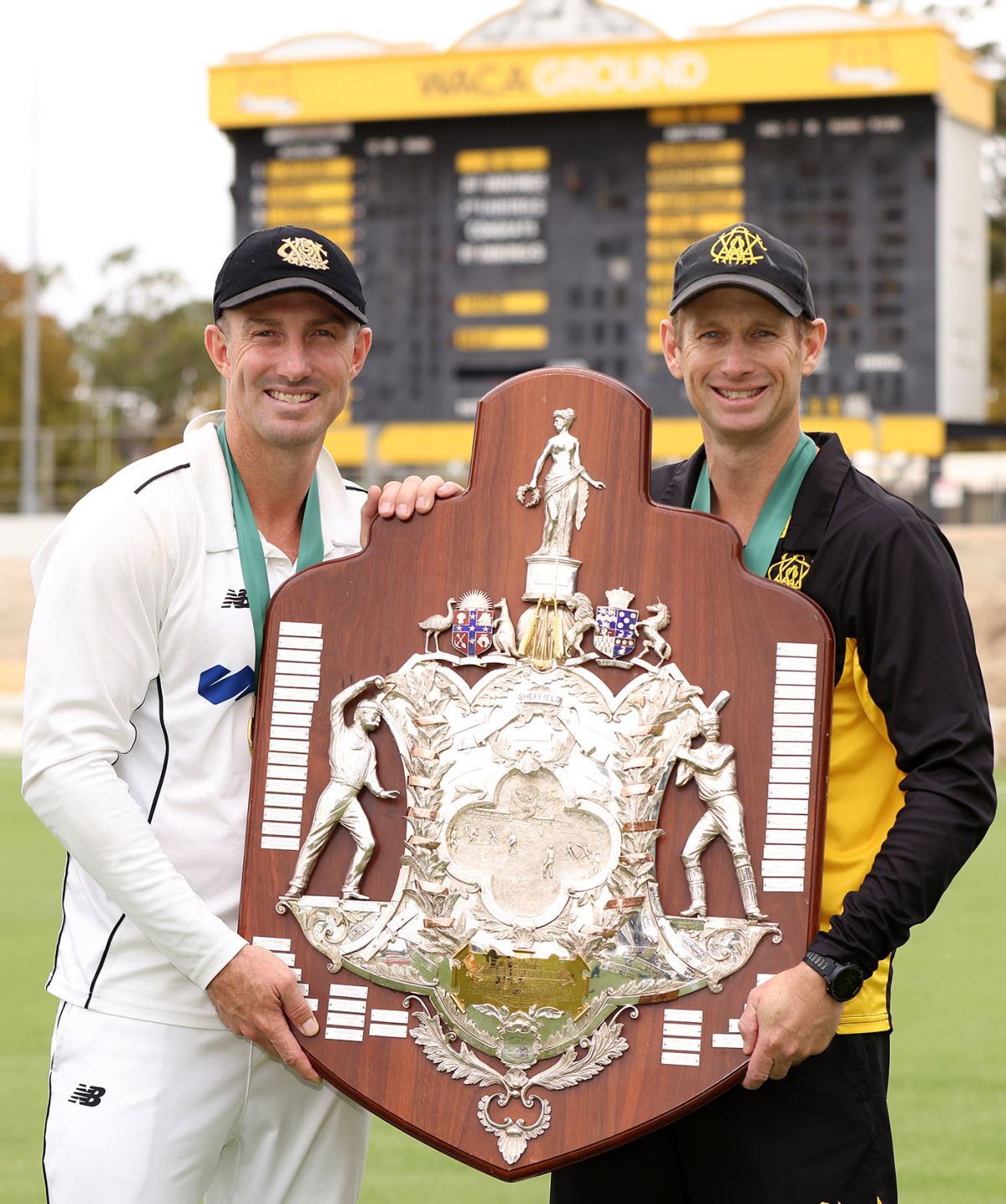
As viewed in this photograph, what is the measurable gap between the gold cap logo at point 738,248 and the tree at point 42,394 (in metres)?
26.7

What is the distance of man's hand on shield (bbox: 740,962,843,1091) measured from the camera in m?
2.43

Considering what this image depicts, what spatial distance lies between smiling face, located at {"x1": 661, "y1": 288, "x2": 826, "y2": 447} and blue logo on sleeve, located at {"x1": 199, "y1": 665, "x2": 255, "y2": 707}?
0.84 metres

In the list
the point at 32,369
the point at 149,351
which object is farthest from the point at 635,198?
the point at 149,351

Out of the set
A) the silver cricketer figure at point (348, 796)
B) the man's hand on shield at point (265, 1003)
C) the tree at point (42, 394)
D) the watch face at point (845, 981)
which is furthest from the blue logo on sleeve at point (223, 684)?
the tree at point (42, 394)

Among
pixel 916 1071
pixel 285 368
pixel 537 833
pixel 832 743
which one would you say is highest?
pixel 285 368

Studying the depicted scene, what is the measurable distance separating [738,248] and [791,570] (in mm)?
530

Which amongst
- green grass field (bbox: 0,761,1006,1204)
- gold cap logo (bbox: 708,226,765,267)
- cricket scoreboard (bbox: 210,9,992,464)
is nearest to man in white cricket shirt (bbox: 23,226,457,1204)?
gold cap logo (bbox: 708,226,765,267)

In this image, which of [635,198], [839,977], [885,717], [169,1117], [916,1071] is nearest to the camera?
[839,977]

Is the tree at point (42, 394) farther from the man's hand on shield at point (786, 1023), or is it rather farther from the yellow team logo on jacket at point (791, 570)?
the man's hand on shield at point (786, 1023)

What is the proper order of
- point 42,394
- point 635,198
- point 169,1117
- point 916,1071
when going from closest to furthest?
point 169,1117
point 916,1071
point 635,198
point 42,394

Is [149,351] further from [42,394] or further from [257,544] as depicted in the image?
[257,544]

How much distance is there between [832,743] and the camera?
8.71 ft

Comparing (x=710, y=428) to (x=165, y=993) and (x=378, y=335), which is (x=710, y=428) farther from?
(x=378, y=335)

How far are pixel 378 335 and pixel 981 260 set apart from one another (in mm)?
8319
